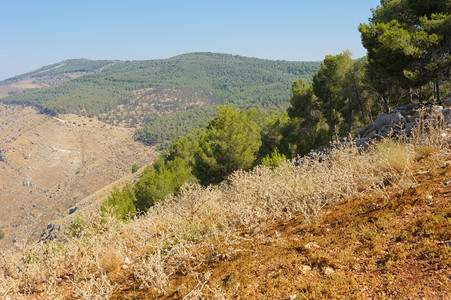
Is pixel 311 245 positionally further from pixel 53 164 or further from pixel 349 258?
pixel 53 164

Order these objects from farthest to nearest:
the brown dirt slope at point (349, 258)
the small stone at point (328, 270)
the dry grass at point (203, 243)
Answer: the dry grass at point (203, 243) < the small stone at point (328, 270) < the brown dirt slope at point (349, 258)

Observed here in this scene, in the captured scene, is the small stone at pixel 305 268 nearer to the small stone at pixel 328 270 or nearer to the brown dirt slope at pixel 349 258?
the brown dirt slope at pixel 349 258

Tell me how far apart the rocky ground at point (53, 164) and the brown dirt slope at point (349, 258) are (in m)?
88.8

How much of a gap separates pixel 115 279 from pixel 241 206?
264cm

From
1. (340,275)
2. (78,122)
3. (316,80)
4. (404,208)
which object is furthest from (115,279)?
(78,122)

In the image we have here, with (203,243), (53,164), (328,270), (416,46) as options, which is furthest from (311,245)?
(53,164)

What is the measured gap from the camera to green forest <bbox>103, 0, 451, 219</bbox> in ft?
39.3

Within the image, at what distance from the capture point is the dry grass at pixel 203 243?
3.46 meters

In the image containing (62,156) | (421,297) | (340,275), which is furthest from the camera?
(62,156)

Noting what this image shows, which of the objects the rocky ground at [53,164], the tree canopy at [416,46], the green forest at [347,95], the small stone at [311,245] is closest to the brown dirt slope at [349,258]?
the small stone at [311,245]

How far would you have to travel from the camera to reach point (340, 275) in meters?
2.81

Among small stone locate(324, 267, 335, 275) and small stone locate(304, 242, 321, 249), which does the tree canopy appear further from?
small stone locate(324, 267, 335, 275)

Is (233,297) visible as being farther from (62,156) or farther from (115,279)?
(62,156)

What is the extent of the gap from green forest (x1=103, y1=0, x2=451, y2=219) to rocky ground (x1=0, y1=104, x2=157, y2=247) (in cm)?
7522
